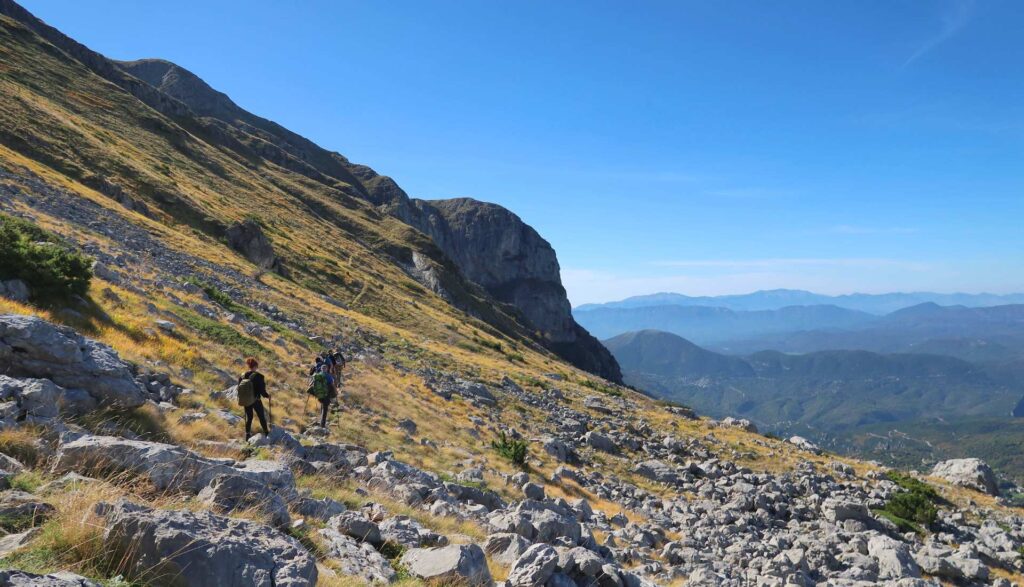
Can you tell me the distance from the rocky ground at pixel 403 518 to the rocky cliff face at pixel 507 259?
488 feet

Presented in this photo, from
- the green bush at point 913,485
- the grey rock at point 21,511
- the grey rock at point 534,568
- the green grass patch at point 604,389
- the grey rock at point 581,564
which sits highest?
the grey rock at point 21,511

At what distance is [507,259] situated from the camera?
184 metres

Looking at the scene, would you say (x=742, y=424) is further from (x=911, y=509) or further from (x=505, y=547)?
(x=505, y=547)

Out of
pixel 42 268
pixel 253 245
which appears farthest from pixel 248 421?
pixel 253 245

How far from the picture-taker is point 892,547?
14.2 m

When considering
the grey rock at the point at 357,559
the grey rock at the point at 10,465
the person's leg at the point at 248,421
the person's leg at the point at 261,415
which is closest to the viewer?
the grey rock at the point at 10,465

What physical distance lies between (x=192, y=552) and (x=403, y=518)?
4077 mm

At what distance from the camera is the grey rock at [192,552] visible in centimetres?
404

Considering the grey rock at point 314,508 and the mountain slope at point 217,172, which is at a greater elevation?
the mountain slope at point 217,172

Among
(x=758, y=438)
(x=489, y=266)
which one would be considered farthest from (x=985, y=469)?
(x=489, y=266)

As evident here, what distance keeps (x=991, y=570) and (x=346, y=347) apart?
28.9 metres

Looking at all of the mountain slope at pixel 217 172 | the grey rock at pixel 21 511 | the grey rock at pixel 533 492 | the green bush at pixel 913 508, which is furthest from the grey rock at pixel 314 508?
the mountain slope at pixel 217 172

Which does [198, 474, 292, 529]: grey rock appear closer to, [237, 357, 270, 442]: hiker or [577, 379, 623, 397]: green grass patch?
[237, 357, 270, 442]: hiker

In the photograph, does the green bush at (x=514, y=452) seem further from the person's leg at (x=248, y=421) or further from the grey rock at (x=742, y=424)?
the grey rock at (x=742, y=424)
